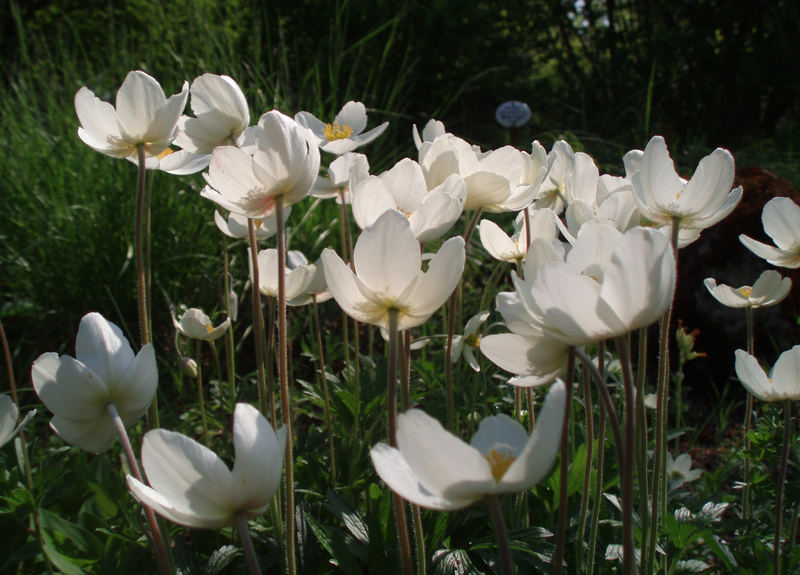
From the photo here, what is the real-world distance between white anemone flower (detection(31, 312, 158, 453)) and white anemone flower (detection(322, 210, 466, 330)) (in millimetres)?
307

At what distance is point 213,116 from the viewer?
1.33 metres

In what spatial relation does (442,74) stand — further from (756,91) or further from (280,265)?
(280,265)

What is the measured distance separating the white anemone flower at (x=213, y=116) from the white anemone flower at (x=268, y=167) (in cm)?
27

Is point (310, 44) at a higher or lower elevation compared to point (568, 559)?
higher

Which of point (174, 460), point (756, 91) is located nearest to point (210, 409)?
point (174, 460)

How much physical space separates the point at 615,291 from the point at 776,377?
722 millimetres

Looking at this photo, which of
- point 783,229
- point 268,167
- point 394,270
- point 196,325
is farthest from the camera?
point 196,325

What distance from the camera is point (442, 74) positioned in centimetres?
653

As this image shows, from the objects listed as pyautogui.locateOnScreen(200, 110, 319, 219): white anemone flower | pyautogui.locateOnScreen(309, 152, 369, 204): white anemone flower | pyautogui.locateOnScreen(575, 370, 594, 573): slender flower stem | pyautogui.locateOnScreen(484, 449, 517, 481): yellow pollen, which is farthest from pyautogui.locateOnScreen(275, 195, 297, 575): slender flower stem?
pyautogui.locateOnScreen(575, 370, 594, 573): slender flower stem

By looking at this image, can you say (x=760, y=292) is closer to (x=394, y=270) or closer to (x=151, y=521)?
(x=394, y=270)

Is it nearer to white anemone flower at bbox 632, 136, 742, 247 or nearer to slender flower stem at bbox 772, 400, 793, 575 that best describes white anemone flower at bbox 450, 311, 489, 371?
white anemone flower at bbox 632, 136, 742, 247

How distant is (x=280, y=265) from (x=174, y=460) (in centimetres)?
35

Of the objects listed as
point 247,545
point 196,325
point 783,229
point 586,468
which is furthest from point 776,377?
point 196,325

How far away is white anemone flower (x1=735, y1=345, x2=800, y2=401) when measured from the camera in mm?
1264
